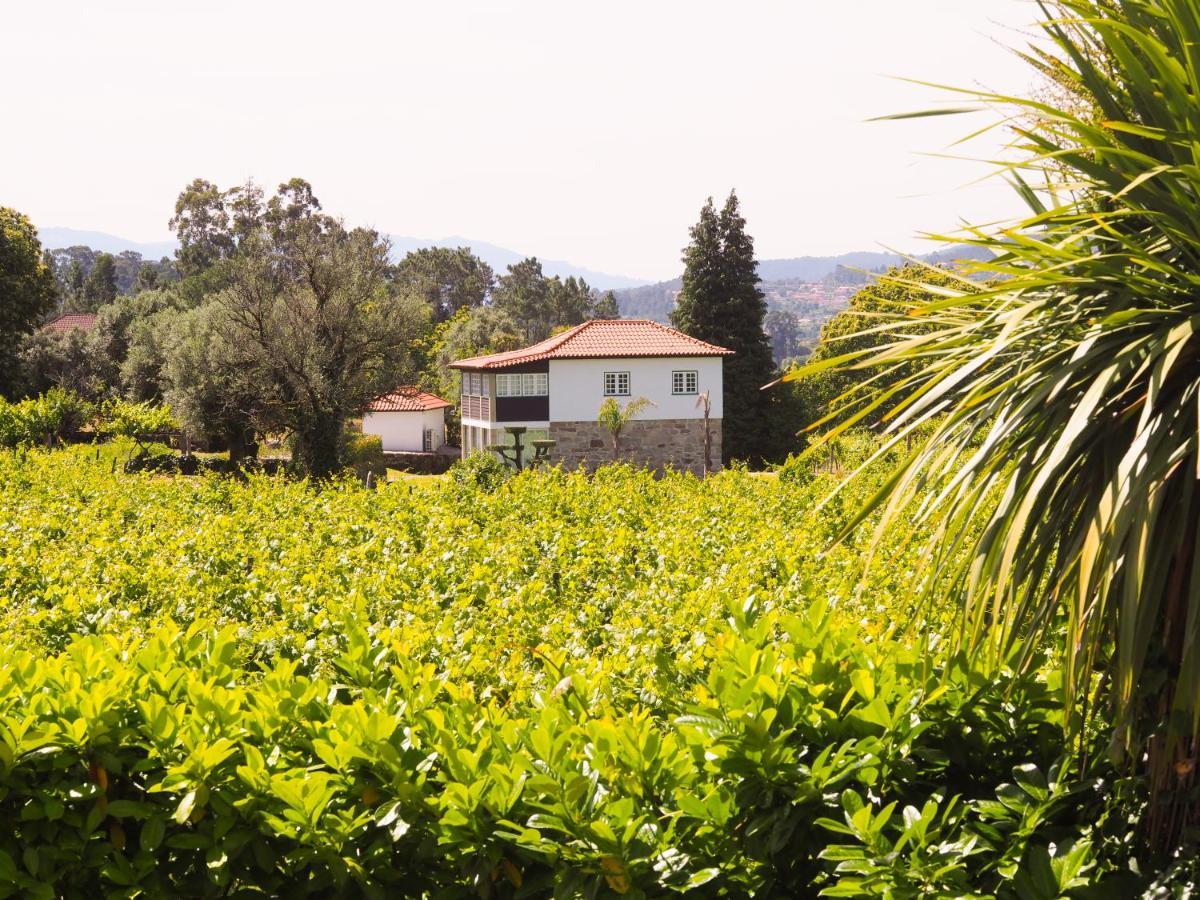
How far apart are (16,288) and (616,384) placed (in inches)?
944

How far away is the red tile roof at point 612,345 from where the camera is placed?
40.0 meters

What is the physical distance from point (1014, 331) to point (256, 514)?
7787 millimetres

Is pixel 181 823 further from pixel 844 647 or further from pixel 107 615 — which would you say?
pixel 107 615

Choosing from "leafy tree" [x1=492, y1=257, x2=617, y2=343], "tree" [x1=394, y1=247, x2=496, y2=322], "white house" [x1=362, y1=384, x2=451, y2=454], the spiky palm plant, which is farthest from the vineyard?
"tree" [x1=394, y1=247, x2=496, y2=322]

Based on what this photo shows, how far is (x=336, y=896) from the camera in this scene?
3141 millimetres

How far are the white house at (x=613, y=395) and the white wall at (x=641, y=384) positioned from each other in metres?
0.04

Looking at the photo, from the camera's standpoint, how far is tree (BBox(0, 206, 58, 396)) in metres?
42.4

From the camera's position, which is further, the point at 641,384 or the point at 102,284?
the point at 102,284

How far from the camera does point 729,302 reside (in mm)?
47250

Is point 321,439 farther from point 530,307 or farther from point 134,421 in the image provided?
point 530,307

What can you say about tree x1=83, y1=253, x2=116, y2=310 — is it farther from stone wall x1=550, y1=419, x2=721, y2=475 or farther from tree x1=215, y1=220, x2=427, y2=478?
tree x1=215, y1=220, x2=427, y2=478

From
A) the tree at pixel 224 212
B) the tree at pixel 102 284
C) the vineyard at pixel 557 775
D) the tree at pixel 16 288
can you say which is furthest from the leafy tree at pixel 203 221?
the vineyard at pixel 557 775

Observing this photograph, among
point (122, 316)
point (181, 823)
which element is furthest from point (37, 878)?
point (122, 316)

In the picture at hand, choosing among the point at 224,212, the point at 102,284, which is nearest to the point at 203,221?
the point at 224,212
